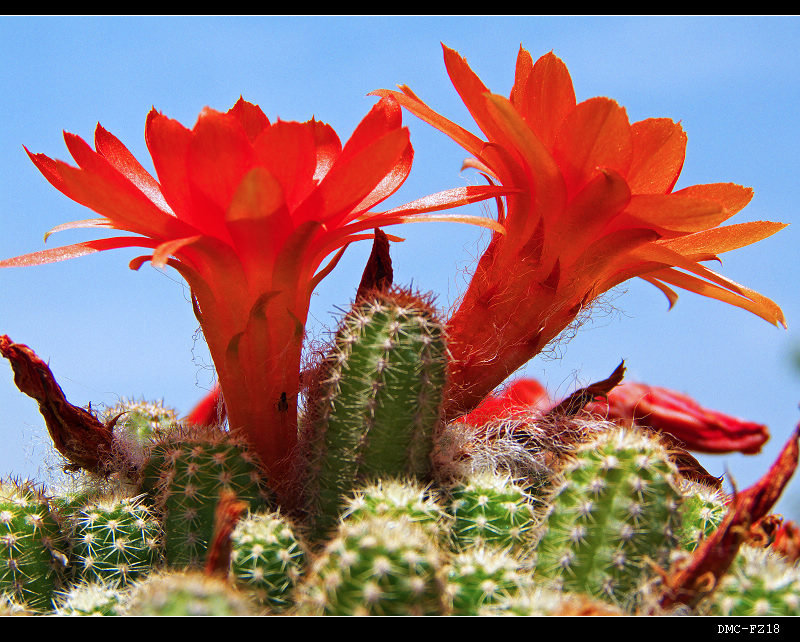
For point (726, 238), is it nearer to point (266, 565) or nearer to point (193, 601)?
point (266, 565)

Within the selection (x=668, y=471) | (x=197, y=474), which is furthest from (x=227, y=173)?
(x=668, y=471)

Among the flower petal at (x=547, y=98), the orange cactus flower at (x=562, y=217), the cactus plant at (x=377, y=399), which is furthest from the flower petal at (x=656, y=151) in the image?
the cactus plant at (x=377, y=399)

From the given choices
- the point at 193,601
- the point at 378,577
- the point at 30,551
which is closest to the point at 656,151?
the point at 378,577

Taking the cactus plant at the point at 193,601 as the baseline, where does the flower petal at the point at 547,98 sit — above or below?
above

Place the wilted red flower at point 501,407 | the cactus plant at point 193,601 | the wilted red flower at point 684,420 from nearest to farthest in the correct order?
the cactus plant at point 193,601, the wilted red flower at point 501,407, the wilted red flower at point 684,420

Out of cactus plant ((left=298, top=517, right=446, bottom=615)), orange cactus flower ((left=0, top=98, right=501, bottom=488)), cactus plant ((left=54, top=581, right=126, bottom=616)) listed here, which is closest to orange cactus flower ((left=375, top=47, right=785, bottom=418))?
orange cactus flower ((left=0, top=98, right=501, bottom=488))

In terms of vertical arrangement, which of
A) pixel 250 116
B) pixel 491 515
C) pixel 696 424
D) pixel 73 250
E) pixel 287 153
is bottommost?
pixel 491 515

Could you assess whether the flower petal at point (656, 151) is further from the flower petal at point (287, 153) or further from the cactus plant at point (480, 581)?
the cactus plant at point (480, 581)
